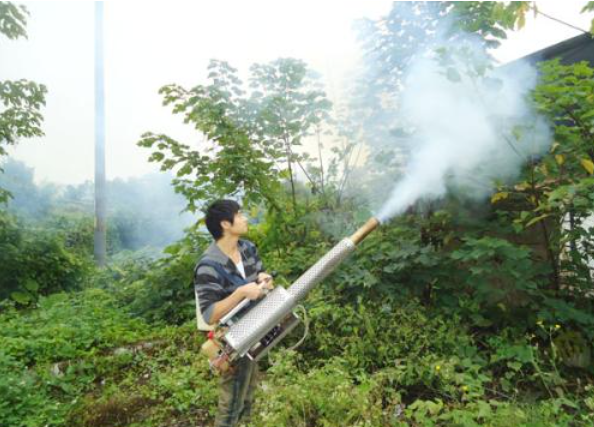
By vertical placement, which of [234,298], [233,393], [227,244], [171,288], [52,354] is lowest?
[171,288]

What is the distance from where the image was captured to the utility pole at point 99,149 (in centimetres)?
989

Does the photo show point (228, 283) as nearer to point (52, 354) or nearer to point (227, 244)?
point (227, 244)

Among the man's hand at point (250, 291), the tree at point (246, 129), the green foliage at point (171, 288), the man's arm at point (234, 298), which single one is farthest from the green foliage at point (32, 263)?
the man's hand at point (250, 291)

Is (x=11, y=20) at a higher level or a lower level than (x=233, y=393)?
higher

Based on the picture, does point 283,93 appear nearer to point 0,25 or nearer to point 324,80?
point 324,80

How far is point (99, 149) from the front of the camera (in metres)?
9.99

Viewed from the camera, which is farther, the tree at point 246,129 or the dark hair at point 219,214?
the tree at point 246,129

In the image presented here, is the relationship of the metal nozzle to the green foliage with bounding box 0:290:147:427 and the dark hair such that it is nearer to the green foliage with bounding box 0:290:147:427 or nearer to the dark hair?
the dark hair

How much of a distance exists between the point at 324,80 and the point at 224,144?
1953 mm

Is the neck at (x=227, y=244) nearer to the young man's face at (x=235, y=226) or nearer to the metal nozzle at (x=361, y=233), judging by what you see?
the young man's face at (x=235, y=226)

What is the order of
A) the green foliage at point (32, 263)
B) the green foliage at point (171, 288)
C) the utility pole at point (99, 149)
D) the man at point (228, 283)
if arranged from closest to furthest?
the man at point (228, 283)
the green foliage at point (171, 288)
the green foliage at point (32, 263)
the utility pole at point (99, 149)

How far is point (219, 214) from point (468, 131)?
8.62 ft

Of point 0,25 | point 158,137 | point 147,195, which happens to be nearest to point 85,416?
point 158,137

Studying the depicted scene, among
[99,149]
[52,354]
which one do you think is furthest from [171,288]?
[99,149]
